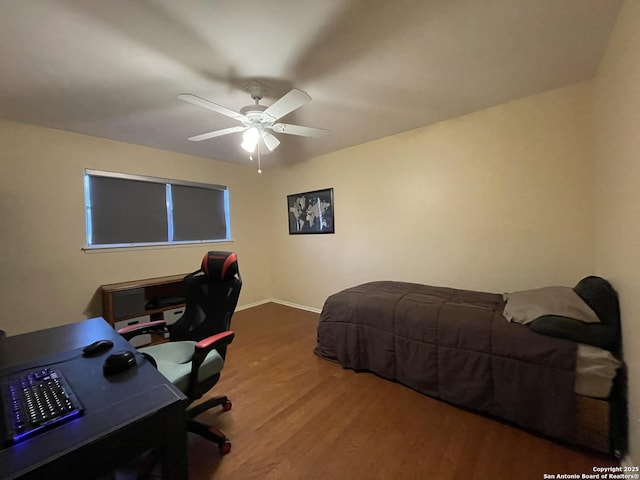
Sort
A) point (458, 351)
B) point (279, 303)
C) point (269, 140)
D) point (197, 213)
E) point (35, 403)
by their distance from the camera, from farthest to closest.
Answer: point (279, 303) → point (197, 213) → point (269, 140) → point (458, 351) → point (35, 403)

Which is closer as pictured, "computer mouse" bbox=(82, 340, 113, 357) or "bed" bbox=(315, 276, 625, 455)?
"computer mouse" bbox=(82, 340, 113, 357)

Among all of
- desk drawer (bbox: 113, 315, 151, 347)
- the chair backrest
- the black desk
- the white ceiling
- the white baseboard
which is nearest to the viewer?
the black desk

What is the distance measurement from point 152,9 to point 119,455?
1.90 m

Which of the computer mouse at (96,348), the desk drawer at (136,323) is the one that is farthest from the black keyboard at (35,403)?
the desk drawer at (136,323)

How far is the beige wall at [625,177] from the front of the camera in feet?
Answer: 4.21

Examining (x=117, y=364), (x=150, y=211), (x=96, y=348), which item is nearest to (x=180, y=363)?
(x=96, y=348)

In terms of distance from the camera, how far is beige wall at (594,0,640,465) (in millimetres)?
1282

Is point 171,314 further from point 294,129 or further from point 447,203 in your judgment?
point 447,203

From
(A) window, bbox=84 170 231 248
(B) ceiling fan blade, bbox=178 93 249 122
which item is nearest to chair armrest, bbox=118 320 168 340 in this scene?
(B) ceiling fan blade, bbox=178 93 249 122

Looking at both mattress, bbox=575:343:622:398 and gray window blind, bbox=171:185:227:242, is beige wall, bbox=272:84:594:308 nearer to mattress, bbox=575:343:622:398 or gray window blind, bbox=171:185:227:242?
mattress, bbox=575:343:622:398

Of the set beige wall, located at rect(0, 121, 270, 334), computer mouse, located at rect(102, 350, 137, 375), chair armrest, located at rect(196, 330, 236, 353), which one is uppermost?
beige wall, located at rect(0, 121, 270, 334)

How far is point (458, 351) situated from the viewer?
191 centimetres

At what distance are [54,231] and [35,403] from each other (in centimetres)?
283

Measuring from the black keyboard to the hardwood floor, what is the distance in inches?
36.4
